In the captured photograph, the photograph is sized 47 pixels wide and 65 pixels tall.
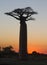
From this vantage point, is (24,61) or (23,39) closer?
(24,61)

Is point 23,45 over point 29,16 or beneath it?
beneath

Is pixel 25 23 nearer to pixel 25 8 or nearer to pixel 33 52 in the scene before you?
pixel 25 8

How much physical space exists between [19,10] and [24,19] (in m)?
2.22

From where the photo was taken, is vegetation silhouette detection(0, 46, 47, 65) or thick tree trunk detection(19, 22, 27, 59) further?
thick tree trunk detection(19, 22, 27, 59)

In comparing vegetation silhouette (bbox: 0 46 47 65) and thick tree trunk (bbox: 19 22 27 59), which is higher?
thick tree trunk (bbox: 19 22 27 59)

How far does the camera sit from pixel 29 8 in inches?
2037

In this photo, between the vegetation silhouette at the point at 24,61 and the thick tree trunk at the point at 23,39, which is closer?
the vegetation silhouette at the point at 24,61

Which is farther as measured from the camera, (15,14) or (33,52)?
(33,52)

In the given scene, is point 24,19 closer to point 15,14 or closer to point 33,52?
point 15,14

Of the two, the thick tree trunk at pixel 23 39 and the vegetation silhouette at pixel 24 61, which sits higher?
the thick tree trunk at pixel 23 39

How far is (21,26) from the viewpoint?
53438 mm

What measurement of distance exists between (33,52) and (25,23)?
822 cm

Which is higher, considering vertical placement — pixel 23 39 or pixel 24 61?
pixel 23 39

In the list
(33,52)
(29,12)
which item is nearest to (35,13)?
(29,12)
